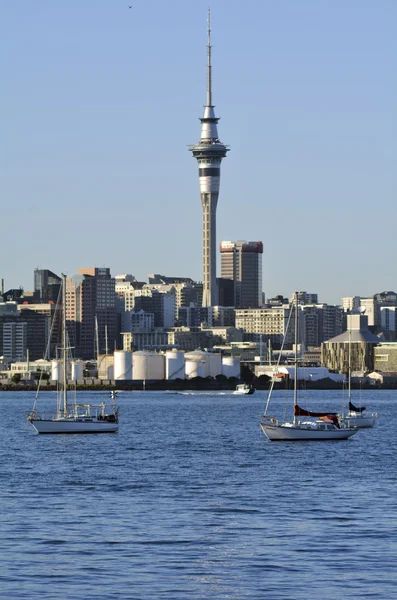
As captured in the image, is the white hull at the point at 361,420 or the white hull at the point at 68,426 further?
the white hull at the point at 361,420

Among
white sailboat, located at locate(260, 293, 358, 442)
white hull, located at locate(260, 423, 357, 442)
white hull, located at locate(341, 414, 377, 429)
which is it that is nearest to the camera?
white hull, located at locate(260, 423, 357, 442)

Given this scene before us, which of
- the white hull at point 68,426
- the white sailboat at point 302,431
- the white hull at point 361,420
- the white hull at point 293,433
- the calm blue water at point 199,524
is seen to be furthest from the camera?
the white hull at point 361,420

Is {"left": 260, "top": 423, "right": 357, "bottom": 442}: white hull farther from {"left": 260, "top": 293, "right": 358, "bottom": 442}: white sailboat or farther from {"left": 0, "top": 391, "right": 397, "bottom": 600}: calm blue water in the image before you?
{"left": 0, "top": 391, "right": 397, "bottom": 600}: calm blue water

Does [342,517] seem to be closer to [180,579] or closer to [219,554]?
[219,554]

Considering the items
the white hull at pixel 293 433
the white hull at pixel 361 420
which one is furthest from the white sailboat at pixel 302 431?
the white hull at pixel 361 420

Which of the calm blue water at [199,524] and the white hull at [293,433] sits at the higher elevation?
the white hull at [293,433]

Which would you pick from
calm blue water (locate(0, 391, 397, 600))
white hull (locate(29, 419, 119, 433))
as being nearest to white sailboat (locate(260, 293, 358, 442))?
calm blue water (locate(0, 391, 397, 600))

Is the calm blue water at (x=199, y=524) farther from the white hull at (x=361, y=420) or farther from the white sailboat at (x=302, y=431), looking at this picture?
the white hull at (x=361, y=420)

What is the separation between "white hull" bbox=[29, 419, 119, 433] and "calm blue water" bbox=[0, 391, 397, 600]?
11.8 m

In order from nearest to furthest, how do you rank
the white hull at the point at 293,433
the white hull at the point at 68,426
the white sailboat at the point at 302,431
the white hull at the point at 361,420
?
the white hull at the point at 293,433 < the white sailboat at the point at 302,431 < the white hull at the point at 68,426 < the white hull at the point at 361,420

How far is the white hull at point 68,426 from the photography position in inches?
3182

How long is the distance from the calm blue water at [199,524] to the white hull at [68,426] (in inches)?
463

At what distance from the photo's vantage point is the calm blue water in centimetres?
2992

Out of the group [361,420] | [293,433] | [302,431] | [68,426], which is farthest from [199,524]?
[361,420]
